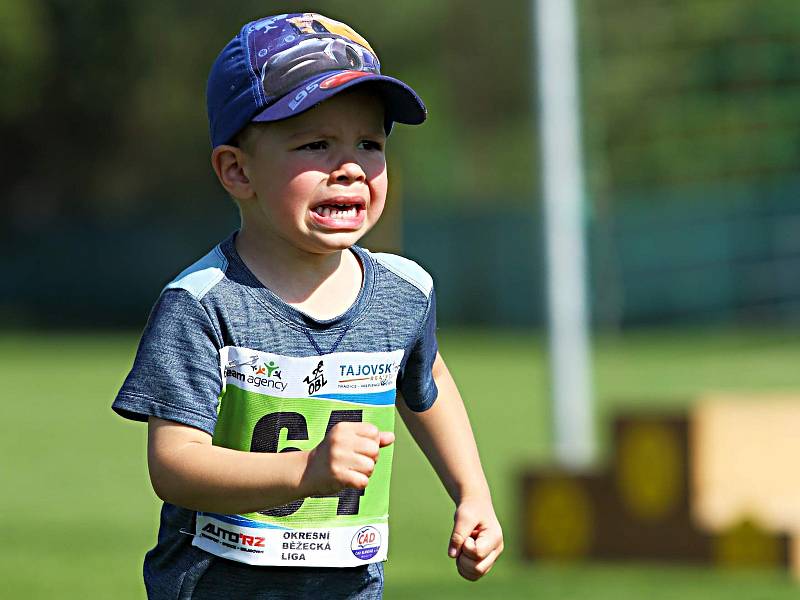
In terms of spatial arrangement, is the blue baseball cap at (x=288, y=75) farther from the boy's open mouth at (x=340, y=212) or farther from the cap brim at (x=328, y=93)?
the boy's open mouth at (x=340, y=212)

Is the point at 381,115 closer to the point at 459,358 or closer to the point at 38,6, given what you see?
the point at 459,358

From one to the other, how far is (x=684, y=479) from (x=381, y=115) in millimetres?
4402

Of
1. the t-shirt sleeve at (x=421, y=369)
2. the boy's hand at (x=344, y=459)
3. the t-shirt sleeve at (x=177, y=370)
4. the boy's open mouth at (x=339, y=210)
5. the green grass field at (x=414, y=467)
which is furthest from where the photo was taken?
the green grass field at (x=414, y=467)

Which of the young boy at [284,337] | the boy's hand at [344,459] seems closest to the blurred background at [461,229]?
the young boy at [284,337]

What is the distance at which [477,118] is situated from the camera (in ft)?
138

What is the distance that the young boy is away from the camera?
106 inches

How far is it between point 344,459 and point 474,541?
58cm

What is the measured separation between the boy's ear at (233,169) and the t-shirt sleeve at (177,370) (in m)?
0.23

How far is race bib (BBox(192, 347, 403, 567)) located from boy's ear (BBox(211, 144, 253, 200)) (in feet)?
1.00

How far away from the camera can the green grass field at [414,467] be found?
21.8ft

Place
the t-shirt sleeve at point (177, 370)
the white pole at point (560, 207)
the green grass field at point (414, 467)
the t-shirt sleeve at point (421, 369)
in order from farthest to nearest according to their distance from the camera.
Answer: the white pole at point (560, 207) → the green grass field at point (414, 467) → the t-shirt sleeve at point (421, 369) → the t-shirt sleeve at point (177, 370)

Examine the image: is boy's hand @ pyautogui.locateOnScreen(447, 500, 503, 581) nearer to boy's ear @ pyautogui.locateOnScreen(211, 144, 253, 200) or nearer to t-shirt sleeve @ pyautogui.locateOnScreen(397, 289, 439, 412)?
t-shirt sleeve @ pyautogui.locateOnScreen(397, 289, 439, 412)

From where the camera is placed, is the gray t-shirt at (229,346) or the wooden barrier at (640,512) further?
the wooden barrier at (640,512)

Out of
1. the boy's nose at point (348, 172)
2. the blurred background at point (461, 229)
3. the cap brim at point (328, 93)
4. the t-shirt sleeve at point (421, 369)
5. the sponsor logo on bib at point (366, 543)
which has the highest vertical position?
the blurred background at point (461, 229)
